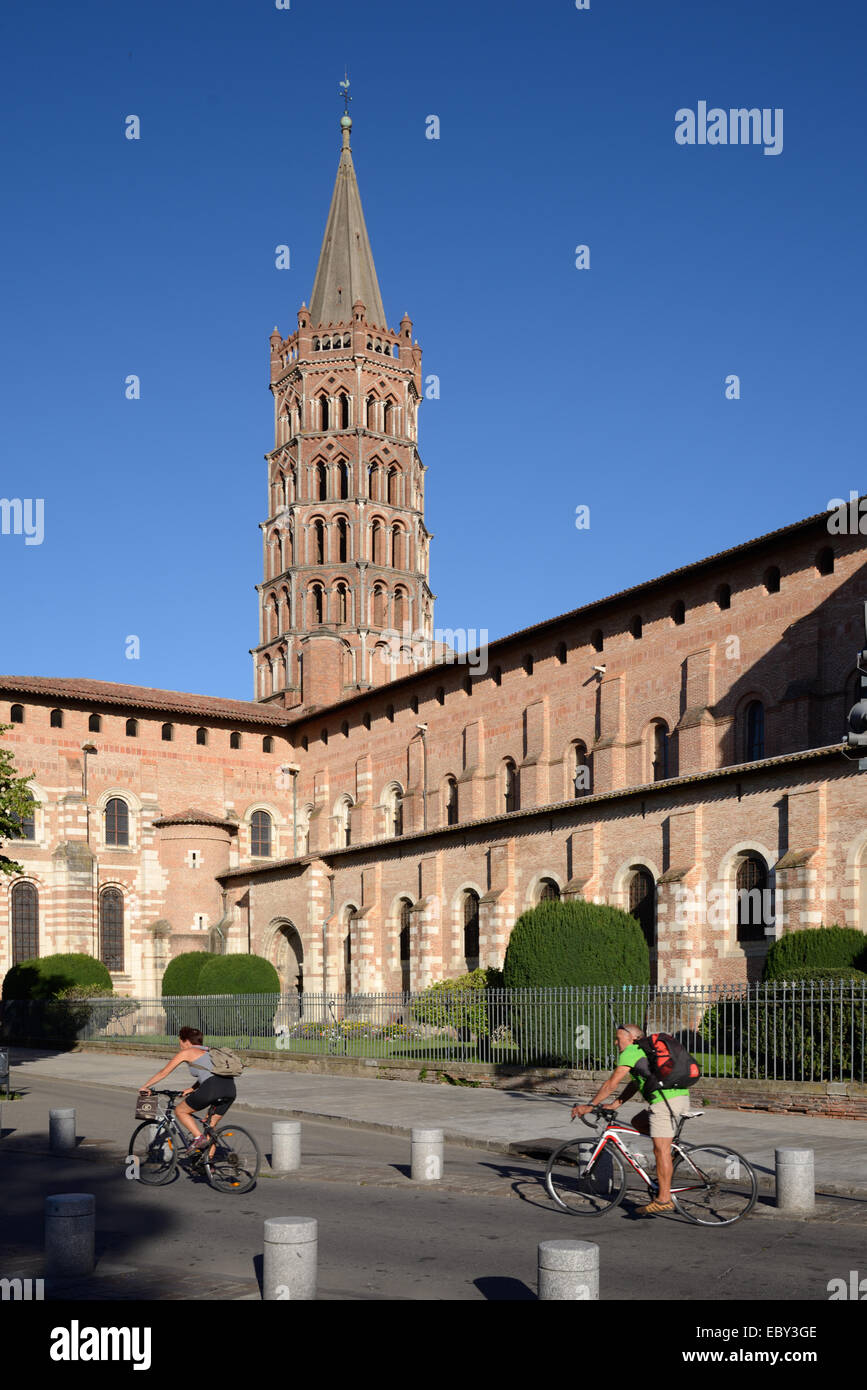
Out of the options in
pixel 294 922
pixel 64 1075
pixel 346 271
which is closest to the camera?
pixel 64 1075

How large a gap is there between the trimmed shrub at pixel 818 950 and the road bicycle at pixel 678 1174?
36.9 ft

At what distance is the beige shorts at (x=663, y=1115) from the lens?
37.0 feet

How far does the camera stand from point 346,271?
72.5 meters

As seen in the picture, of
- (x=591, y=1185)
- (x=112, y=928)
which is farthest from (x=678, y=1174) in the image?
(x=112, y=928)

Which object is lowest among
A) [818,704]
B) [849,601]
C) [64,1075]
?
[64,1075]

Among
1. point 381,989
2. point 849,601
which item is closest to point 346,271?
point 381,989

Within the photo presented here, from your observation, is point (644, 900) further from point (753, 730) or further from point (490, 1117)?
point (490, 1117)

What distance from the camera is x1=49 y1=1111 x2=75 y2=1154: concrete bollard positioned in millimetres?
16547

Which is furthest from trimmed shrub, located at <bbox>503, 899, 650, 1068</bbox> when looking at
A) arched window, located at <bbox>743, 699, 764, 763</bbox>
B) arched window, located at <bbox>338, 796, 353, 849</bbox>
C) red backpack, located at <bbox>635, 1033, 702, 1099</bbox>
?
arched window, located at <bbox>338, 796, 353, 849</bbox>

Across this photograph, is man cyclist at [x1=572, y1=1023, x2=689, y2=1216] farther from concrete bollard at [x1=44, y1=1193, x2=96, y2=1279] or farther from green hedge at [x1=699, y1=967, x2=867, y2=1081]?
green hedge at [x1=699, y1=967, x2=867, y2=1081]

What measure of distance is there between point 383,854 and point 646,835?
14023 millimetres

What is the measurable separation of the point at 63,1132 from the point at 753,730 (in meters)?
22.4

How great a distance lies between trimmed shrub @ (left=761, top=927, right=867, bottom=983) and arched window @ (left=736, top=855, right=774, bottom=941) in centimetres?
321
